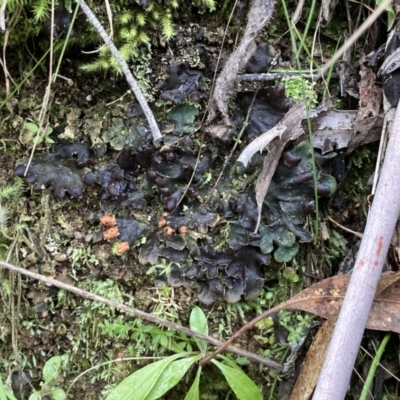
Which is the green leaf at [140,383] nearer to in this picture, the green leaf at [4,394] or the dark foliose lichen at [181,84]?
the green leaf at [4,394]

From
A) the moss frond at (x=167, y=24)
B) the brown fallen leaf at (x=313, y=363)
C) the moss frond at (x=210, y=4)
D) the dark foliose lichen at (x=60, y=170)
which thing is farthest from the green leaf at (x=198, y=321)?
the moss frond at (x=210, y=4)

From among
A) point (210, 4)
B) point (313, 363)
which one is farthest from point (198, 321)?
point (210, 4)

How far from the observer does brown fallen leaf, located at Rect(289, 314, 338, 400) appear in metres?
1.66

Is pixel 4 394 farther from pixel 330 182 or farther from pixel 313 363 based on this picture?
pixel 330 182

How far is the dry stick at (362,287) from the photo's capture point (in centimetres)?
137

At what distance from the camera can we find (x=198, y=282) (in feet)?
6.18

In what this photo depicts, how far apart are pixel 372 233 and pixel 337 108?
751 millimetres

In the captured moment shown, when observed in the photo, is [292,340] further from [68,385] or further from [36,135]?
[36,135]

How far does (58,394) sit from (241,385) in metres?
0.71

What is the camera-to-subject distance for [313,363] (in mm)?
1688

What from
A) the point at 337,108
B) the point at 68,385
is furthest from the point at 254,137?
the point at 68,385

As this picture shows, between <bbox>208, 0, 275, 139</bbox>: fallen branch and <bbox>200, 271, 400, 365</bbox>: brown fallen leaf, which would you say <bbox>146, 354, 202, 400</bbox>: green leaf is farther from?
<bbox>208, 0, 275, 139</bbox>: fallen branch

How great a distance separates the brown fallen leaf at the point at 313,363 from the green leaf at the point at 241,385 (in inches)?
5.7

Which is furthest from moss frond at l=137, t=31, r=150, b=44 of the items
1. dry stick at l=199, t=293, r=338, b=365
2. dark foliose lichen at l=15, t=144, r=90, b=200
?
dry stick at l=199, t=293, r=338, b=365
